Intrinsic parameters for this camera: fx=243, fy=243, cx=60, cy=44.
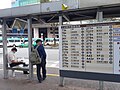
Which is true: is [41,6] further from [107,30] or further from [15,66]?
[15,66]

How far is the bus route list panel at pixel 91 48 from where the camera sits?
269 inches

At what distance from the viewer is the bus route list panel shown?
683 centimetres

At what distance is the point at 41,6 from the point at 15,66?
3.52 meters

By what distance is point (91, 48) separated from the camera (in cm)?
726

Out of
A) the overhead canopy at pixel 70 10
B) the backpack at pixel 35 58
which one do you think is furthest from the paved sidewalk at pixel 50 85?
the overhead canopy at pixel 70 10

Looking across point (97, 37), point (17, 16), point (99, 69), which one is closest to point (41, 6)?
point (17, 16)

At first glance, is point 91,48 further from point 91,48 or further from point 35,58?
point 35,58

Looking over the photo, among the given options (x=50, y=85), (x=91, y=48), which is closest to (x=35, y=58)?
(x=50, y=85)

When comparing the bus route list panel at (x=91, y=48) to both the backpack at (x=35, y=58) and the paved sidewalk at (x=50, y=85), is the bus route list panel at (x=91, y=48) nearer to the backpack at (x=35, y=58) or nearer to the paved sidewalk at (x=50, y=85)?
the paved sidewalk at (x=50, y=85)

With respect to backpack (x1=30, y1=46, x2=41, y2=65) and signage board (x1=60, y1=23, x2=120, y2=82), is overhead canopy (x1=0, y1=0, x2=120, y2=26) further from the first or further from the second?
backpack (x1=30, y1=46, x2=41, y2=65)

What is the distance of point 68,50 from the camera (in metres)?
7.82

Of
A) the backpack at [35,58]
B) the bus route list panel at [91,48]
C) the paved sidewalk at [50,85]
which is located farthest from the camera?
the backpack at [35,58]

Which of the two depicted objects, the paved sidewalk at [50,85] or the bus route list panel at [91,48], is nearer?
the bus route list panel at [91,48]

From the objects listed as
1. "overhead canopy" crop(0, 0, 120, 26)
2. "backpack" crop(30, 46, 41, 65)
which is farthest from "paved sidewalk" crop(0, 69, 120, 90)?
"overhead canopy" crop(0, 0, 120, 26)
